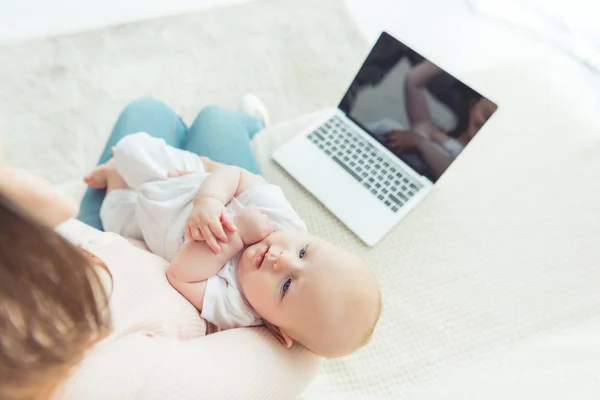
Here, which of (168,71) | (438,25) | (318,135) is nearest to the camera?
(318,135)

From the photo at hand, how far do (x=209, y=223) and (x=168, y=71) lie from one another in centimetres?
104

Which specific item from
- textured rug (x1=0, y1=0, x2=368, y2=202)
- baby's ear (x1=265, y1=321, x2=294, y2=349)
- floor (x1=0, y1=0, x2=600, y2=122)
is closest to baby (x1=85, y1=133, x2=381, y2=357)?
baby's ear (x1=265, y1=321, x2=294, y2=349)

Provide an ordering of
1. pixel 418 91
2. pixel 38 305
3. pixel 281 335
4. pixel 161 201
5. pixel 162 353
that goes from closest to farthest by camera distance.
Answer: pixel 38 305 < pixel 162 353 < pixel 281 335 < pixel 161 201 < pixel 418 91

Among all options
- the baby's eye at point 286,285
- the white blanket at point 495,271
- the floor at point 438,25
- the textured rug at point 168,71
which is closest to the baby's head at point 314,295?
the baby's eye at point 286,285

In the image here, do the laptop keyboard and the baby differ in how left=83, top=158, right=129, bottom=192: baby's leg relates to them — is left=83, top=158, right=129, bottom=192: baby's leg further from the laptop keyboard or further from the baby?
the laptop keyboard

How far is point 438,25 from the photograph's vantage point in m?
1.74

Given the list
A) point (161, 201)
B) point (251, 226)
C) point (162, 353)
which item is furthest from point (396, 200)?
point (162, 353)

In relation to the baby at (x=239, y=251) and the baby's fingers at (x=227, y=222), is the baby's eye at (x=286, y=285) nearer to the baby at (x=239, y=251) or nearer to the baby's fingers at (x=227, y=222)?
the baby at (x=239, y=251)

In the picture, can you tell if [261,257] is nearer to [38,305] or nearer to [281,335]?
[281,335]

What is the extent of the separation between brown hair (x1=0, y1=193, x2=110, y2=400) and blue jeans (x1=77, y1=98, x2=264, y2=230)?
548 millimetres

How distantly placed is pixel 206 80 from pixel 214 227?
3.28 feet

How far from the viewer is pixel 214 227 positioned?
0.70m

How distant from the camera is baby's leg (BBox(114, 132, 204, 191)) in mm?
806

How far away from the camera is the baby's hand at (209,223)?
698 mm
